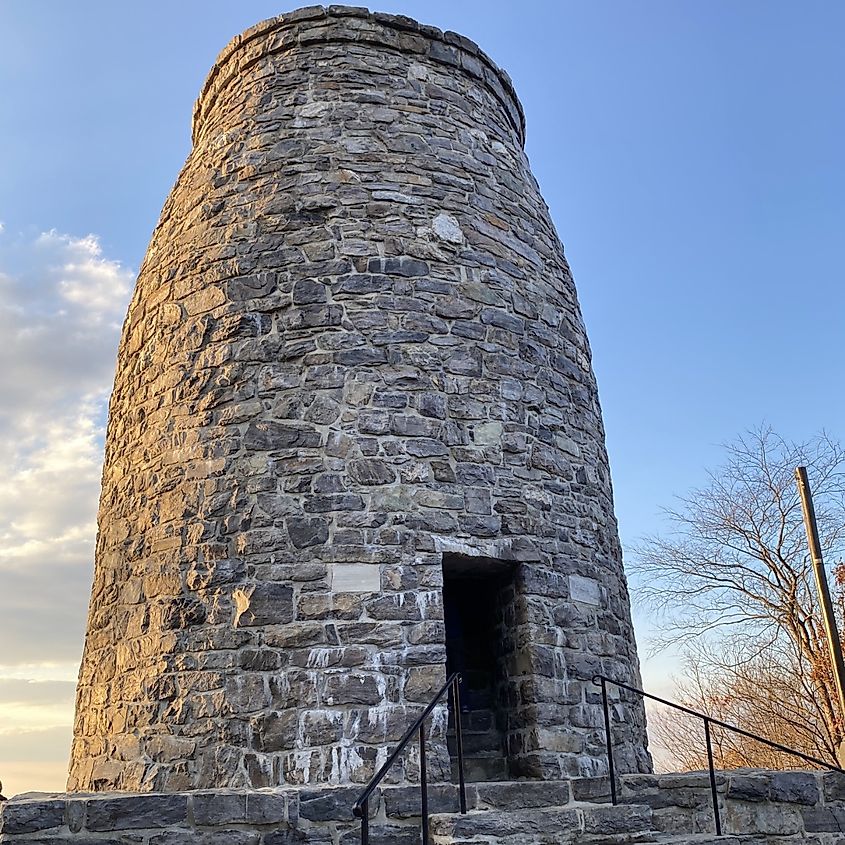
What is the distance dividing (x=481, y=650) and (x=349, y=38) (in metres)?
5.23

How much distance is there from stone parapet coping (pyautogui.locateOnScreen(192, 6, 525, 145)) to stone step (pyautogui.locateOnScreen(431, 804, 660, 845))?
612cm

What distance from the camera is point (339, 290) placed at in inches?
254

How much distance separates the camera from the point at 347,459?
5.96 m

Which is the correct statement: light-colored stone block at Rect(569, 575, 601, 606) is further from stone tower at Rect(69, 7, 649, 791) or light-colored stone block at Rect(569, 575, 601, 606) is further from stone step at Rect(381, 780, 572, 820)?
stone step at Rect(381, 780, 572, 820)

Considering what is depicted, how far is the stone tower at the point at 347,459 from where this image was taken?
5520mm

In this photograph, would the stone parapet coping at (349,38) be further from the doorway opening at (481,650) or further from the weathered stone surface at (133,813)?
the weathered stone surface at (133,813)

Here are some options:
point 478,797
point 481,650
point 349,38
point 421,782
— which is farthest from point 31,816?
point 349,38

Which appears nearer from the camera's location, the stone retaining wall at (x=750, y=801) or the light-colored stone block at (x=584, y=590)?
the stone retaining wall at (x=750, y=801)

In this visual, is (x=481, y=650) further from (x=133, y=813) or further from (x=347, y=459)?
(x=133, y=813)

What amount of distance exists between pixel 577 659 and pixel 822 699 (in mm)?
10762

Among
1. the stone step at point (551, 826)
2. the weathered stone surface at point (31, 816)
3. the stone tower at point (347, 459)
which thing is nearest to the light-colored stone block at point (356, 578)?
the stone tower at point (347, 459)

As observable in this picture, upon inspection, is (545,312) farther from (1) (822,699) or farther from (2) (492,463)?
(1) (822,699)

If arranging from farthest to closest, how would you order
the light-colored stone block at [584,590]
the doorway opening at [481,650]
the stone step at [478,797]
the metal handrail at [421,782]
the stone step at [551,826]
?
the light-colored stone block at [584,590] < the doorway opening at [481,650] < the stone step at [478,797] < the stone step at [551,826] < the metal handrail at [421,782]

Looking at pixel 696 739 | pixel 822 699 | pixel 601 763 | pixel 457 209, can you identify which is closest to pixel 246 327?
pixel 457 209
